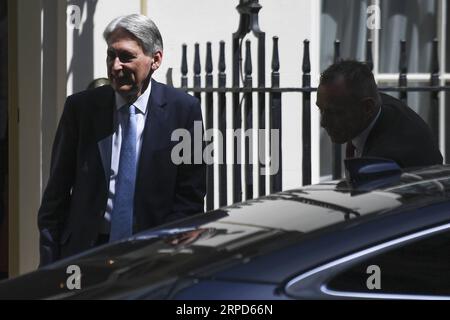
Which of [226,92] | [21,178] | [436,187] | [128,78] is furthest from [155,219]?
[21,178]

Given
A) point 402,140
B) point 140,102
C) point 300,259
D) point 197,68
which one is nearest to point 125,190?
point 140,102

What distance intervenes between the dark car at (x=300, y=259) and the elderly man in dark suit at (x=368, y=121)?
3.65 ft

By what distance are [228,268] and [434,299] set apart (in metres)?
0.62

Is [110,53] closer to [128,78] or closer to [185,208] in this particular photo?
[128,78]

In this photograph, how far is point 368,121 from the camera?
17.6 ft

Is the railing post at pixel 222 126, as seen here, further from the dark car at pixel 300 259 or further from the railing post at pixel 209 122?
the dark car at pixel 300 259

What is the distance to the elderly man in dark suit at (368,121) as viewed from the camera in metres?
5.10

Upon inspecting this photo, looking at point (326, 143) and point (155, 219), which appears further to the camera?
point (326, 143)

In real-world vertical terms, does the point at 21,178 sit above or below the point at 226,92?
below

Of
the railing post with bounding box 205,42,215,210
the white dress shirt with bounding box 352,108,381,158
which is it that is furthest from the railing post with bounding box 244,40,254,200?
the white dress shirt with bounding box 352,108,381,158

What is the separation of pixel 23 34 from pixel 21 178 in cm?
105
